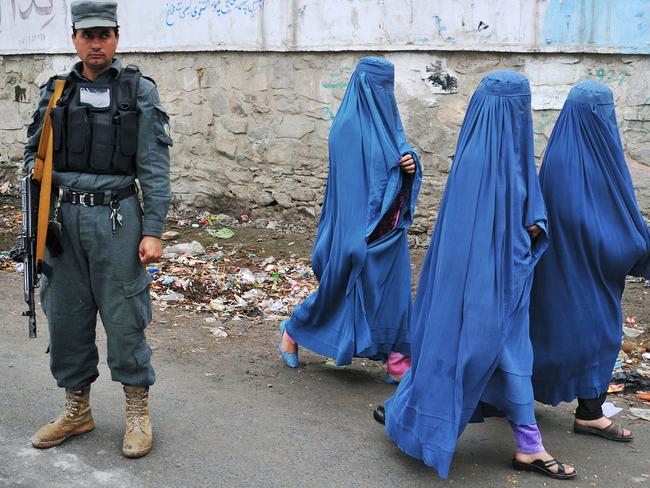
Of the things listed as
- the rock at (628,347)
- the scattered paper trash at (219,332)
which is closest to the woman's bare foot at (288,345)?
the scattered paper trash at (219,332)

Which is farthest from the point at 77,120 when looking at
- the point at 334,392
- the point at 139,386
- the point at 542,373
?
the point at 542,373

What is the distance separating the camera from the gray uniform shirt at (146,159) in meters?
3.64

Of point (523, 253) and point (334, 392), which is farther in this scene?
point (334, 392)

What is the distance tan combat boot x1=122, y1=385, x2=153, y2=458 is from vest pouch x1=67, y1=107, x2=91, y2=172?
3.48 ft

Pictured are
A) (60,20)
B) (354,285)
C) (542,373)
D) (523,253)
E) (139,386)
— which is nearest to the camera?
(523,253)

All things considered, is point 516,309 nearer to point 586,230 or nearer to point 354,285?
point 586,230

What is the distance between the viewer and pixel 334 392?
15.5 ft

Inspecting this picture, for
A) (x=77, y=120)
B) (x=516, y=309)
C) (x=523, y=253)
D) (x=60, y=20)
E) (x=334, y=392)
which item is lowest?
(x=334, y=392)

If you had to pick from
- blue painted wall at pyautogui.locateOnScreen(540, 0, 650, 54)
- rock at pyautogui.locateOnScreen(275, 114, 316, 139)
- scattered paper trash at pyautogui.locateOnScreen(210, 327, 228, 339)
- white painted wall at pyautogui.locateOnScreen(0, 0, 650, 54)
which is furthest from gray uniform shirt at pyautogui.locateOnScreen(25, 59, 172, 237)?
rock at pyautogui.locateOnScreen(275, 114, 316, 139)

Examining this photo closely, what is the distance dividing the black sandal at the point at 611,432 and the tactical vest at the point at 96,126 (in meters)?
2.53

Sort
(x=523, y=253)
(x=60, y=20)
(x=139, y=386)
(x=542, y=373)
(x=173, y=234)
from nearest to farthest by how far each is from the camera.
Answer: (x=523, y=253)
(x=139, y=386)
(x=542, y=373)
(x=173, y=234)
(x=60, y=20)

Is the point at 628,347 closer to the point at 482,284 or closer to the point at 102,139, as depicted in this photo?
the point at 482,284

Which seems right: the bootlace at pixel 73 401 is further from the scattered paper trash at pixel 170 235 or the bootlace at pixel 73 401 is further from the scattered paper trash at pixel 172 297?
the scattered paper trash at pixel 170 235

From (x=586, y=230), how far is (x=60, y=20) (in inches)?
288
